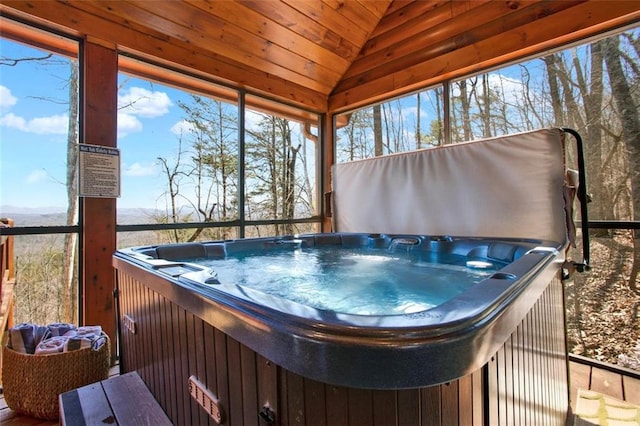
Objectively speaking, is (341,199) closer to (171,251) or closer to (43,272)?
(171,251)

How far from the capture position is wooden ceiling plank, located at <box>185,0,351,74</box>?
2.54 metres

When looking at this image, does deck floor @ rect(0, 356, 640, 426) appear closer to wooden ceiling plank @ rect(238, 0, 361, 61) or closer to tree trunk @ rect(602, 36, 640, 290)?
tree trunk @ rect(602, 36, 640, 290)

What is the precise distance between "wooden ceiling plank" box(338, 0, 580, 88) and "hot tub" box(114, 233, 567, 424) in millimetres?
1735

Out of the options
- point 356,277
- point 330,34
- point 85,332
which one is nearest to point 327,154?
point 330,34

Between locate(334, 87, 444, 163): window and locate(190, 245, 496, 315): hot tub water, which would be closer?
locate(190, 245, 496, 315): hot tub water

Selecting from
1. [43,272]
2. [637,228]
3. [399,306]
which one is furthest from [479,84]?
[43,272]

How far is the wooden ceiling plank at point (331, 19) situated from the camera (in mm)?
2821

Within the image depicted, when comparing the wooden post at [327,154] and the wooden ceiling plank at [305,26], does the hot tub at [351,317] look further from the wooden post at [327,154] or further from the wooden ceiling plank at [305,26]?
the wooden ceiling plank at [305,26]

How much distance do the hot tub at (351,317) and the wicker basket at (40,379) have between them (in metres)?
0.21

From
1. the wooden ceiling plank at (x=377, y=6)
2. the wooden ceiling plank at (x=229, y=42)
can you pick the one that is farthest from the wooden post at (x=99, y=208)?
the wooden ceiling plank at (x=377, y=6)

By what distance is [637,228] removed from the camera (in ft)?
6.53

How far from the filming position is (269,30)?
287 centimetres

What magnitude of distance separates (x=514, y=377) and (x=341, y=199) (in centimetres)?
266

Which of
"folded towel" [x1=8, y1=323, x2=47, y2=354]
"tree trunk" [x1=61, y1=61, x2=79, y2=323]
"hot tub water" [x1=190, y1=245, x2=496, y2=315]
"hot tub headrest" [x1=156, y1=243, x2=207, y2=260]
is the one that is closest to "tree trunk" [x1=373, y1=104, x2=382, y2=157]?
"hot tub water" [x1=190, y1=245, x2=496, y2=315]
